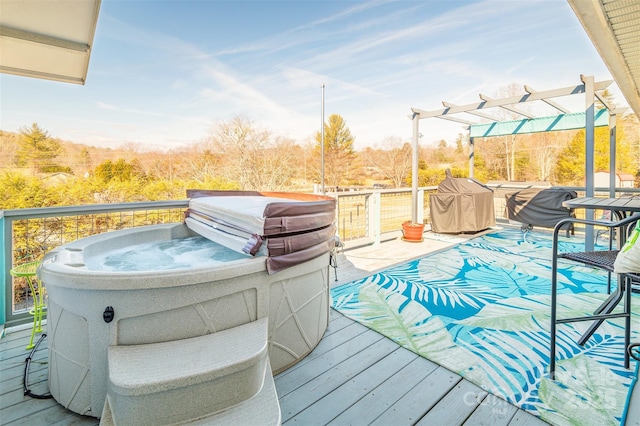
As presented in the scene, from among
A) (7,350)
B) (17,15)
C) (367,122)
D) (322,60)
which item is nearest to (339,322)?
(7,350)

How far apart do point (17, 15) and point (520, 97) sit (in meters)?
6.17

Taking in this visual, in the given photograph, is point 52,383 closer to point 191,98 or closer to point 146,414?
point 146,414

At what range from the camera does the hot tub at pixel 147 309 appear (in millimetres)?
1443

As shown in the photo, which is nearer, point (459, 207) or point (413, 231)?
point (413, 231)

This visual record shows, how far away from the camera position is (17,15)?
2189 millimetres

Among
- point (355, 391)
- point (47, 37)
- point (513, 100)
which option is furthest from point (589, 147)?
point (47, 37)

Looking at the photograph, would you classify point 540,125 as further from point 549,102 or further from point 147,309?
point 147,309

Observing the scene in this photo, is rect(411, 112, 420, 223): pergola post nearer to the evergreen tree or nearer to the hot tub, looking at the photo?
the hot tub

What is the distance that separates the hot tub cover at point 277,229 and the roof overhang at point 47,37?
1676 mm

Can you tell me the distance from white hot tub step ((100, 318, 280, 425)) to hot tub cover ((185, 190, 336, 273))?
500 millimetres

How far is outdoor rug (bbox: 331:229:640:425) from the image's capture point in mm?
1705

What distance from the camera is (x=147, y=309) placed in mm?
1461

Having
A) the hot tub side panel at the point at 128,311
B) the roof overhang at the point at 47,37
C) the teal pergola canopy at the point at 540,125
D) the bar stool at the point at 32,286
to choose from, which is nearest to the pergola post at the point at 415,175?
the teal pergola canopy at the point at 540,125

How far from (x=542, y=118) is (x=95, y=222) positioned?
8.19 m
